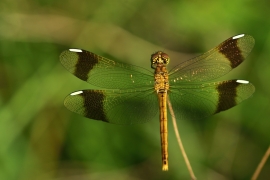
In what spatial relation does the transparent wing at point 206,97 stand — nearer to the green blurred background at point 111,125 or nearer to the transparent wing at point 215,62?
the transparent wing at point 215,62

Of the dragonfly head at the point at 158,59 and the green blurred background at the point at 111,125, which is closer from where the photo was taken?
the dragonfly head at the point at 158,59

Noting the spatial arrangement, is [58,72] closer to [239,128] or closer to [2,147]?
[2,147]

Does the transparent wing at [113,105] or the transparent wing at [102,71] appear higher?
the transparent wing at [102,71]

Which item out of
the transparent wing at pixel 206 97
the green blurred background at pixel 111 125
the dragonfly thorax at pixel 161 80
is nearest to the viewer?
the transparent wing at pixel 206 97

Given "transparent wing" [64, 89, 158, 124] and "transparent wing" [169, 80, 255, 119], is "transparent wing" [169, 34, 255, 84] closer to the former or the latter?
"transparent wing" [169, 80, 255, 119]

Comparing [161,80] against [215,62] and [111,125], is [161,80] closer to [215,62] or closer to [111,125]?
[215,62]

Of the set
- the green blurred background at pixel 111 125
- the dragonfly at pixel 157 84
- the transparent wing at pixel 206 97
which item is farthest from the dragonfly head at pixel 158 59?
the green blurred background at pixel 111 125
